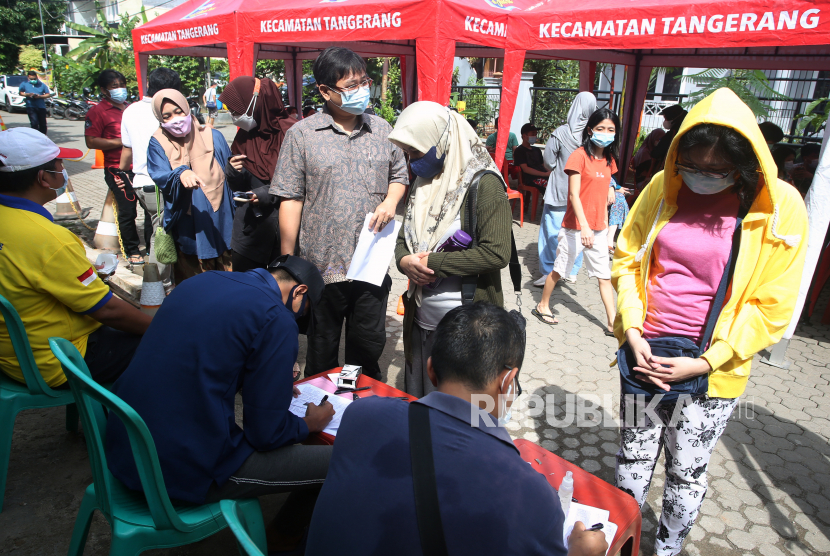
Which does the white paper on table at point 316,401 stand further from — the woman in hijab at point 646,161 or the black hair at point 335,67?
the woman in hijab at point 646,161

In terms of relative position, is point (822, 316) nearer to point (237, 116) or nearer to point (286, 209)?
point (286, 209)

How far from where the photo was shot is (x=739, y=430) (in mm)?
3094

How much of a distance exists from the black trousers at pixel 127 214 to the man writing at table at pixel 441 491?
4749 mm

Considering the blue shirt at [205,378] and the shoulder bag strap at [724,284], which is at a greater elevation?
the shoulder bag strap at [724,284]

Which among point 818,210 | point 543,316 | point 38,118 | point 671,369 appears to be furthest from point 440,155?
point 38,118

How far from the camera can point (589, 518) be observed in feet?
4.91

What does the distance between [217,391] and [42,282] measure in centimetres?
110

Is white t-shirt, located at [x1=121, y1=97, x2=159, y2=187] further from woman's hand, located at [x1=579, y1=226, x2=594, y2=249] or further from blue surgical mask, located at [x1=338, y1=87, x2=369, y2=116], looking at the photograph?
woman's hand, located at [x1=579, y1=226, x2=594, y2=249]

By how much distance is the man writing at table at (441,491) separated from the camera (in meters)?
1.02

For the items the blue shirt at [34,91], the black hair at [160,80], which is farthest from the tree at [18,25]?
the black hair at [160,80]

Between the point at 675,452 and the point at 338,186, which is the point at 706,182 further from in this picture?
the point at 338,186

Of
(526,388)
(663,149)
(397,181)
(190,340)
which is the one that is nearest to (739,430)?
(526,388)

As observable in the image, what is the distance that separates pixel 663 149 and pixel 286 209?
5.32 metres

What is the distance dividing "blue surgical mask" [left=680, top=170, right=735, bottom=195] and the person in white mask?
131 centimetres
